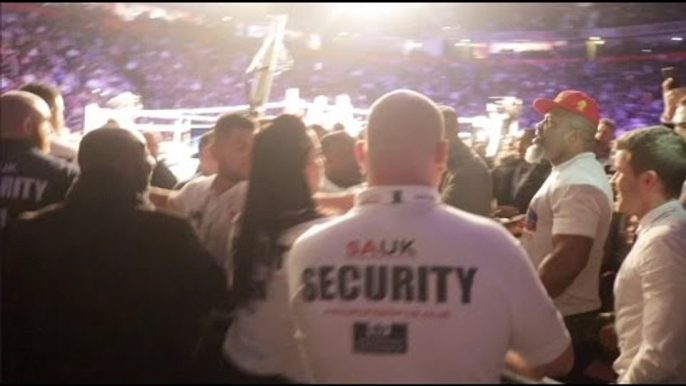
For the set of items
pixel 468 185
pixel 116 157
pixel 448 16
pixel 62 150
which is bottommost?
pixel 448 16

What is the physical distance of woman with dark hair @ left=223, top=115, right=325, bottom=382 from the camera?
2.69m

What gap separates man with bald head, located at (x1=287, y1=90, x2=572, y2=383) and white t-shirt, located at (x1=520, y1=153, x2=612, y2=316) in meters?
1.54

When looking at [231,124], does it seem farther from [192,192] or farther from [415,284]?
[415,284]

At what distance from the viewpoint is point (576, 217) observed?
3.71 meters

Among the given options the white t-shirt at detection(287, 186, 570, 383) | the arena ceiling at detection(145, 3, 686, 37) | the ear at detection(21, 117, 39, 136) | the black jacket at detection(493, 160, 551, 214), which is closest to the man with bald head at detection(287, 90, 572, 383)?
the white t-shirt at detection(287, 186, 570, 383)

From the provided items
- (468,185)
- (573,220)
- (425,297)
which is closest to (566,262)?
(573,220)

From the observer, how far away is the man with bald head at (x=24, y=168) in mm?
3381

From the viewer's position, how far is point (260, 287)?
8.88 feet

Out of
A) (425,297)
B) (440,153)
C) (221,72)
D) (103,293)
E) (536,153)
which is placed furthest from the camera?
(221,72)

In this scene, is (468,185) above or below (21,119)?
below

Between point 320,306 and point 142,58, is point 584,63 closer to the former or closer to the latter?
point 142,58

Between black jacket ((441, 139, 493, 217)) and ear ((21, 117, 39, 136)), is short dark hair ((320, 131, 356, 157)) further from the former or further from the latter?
ear ((21, 117, 39, 136))

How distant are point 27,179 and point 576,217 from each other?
7.18 ft

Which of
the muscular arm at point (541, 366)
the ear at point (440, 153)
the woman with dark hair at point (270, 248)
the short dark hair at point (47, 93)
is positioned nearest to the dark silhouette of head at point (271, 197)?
the woman with dark hair at point (270, 248)
